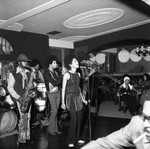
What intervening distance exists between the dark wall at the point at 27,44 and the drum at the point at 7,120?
2.15 metres

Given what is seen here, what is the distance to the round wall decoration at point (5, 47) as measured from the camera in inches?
214

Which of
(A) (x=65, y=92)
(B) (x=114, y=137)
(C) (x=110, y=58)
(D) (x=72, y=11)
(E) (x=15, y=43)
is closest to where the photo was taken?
(B) (x=114, y=137)

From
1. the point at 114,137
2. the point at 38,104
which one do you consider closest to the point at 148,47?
the point at 38,104

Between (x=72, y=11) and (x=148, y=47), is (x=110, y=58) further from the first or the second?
(x=72, y=11)

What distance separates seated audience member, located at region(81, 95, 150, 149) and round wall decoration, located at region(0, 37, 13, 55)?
498 cm

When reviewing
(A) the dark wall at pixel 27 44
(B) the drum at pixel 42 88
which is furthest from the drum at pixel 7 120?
(A) the dark wall at pixel 27 44

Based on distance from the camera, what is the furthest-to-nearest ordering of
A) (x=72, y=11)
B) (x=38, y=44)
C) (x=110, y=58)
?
(x=110, y=58), (x=38, y=44), (x=72, y=11)

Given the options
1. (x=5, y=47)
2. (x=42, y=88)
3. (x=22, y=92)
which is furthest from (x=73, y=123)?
(x=5, y=47)

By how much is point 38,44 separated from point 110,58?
6282mm

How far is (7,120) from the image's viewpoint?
382 centimetres

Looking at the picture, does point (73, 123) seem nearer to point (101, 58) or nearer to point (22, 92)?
point (22, 92)

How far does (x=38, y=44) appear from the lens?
20.9 ft

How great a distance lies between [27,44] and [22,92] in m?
3.17

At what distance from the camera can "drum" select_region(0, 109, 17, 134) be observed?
3.77 m
